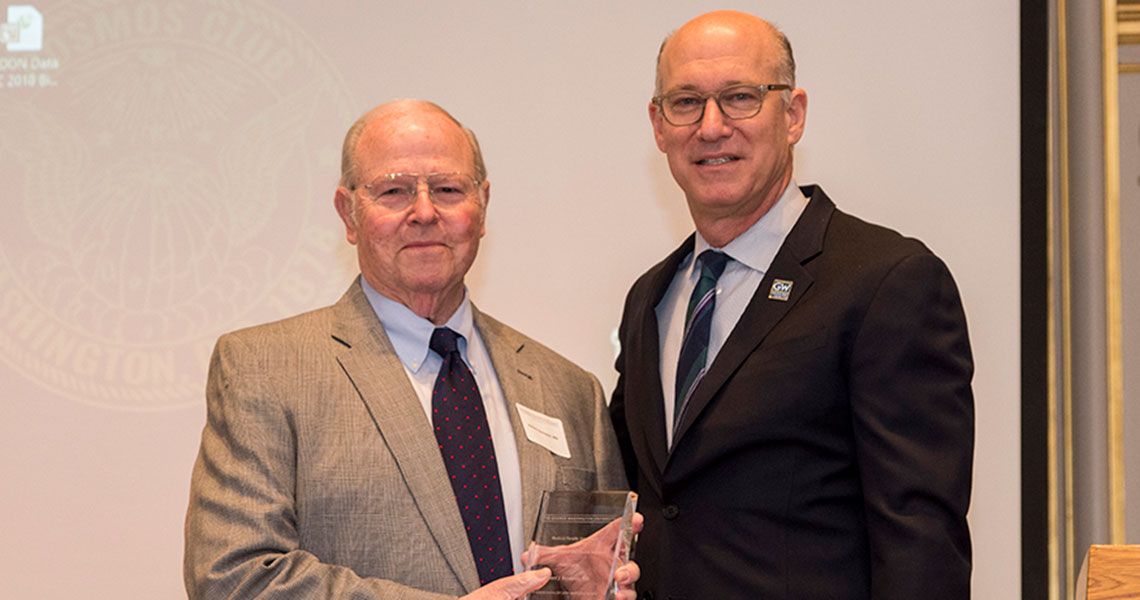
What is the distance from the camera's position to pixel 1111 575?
1.64 metres

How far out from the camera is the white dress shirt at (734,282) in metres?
2.81

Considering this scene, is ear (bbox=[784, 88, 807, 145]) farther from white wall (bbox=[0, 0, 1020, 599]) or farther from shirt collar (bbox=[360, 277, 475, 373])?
white wall (bbox=[0, 0, 1020, 599])

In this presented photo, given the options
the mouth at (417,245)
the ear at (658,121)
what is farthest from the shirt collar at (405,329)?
the ear at (658,121)

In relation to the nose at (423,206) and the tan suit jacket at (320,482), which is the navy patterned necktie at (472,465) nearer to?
the tan suit jacket at (320,482)

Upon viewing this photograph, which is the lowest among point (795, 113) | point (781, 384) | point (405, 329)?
point (781, 384)

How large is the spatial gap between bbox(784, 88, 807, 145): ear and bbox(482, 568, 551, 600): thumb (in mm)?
1094

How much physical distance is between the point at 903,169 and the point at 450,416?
1826 mm

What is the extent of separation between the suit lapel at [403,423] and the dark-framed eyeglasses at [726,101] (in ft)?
2.56

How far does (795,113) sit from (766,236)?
0.95ft

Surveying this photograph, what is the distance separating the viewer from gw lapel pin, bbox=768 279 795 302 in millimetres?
2703

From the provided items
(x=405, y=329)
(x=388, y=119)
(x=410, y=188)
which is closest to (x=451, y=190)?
(x=410, y=188)

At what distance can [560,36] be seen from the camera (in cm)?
408

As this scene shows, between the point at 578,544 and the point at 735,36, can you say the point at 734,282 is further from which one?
the point at 578,544

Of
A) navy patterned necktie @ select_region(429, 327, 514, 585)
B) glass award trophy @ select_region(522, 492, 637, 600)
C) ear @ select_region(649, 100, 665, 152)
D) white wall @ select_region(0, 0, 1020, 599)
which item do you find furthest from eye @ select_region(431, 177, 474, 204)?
white wall @ select_region(0, 0, 1020, 599)
